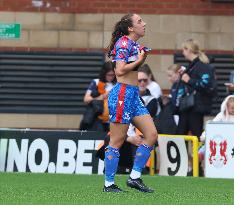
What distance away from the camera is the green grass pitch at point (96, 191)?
12125 millimetres

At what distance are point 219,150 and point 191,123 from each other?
1472mm

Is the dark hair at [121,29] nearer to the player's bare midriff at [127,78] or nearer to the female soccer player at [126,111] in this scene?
the female soccer player at [126,111]

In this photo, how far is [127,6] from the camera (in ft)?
73.0

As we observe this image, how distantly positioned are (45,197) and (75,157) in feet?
21.2

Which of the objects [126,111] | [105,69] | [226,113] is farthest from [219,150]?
[126,111]

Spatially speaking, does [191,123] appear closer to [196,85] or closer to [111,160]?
[196,85]

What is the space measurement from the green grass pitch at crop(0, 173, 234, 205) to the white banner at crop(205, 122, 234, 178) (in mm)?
887

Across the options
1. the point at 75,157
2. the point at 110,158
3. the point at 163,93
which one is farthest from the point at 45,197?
the point at 163,93

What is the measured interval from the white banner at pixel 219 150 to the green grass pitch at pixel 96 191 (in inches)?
34.9

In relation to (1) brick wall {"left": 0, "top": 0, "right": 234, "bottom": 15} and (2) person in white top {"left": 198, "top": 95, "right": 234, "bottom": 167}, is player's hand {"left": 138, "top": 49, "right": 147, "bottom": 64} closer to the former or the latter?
(2) person in white top {"left": 198, "top": 95, "right": 234, "bottom": 167}

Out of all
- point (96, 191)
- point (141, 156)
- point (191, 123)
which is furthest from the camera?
point (191, 123)

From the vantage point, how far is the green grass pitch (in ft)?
39.8

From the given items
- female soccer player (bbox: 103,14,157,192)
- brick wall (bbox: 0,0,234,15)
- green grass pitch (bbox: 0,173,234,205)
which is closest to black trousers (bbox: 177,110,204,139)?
green grass pitch (bbox: 0,173,234,205)

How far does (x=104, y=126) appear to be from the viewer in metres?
20.0
